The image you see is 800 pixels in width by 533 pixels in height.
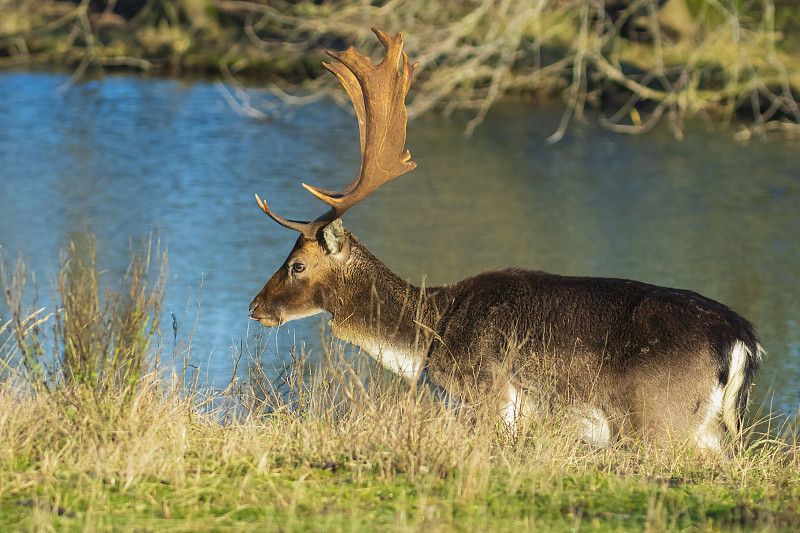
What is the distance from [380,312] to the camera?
25.8 ft

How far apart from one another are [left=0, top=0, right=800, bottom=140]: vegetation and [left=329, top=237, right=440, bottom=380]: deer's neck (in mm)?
8665

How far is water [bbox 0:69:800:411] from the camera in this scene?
488 inches

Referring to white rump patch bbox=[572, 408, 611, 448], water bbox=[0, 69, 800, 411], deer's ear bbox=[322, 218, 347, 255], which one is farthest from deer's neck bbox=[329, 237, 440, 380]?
white rump patch bbox=[572, 408, 611, 448]

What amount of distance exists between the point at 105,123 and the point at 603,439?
719 inches

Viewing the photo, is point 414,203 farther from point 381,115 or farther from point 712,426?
point 712,426

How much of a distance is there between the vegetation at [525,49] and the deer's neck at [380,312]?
8.67 meters

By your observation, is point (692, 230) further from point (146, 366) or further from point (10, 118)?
point (10, 118)

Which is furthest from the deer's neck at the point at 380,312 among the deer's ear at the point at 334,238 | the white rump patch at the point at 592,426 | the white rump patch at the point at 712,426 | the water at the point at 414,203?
the white rump patch at the point at 712,426

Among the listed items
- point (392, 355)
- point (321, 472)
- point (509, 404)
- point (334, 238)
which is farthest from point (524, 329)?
point (321, 472)

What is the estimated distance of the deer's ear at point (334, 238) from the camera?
781 cm

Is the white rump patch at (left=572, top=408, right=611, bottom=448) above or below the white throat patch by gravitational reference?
below

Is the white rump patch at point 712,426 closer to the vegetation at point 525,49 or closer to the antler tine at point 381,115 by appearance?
the antler tine at point 381,115

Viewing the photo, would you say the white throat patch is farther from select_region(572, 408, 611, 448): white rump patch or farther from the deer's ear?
select_region(572, 408, 611, 448): white rump patch

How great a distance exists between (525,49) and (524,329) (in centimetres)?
2119
